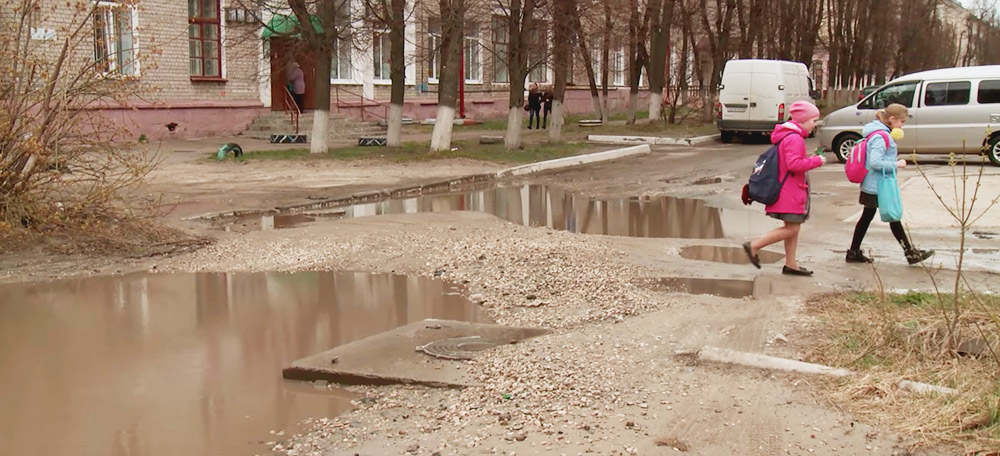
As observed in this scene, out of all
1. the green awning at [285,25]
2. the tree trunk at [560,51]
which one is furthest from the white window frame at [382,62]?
the tree trunk at [560,51]

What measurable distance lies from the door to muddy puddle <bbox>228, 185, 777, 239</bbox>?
23.2 ft

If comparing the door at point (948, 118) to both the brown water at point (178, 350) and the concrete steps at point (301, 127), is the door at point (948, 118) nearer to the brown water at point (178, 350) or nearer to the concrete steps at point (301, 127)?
the brown water at point (178, 350)

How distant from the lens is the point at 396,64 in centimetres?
2208

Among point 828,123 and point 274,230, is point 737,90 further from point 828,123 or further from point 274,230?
point 274,230

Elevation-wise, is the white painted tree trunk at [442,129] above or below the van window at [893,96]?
below

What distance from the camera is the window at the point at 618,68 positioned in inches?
1794

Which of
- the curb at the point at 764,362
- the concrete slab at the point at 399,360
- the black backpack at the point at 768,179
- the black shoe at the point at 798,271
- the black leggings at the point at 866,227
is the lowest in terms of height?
the concrete slab at the point at 399,360

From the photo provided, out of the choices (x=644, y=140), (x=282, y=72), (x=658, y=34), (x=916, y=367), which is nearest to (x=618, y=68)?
→ (x=658, y=34)

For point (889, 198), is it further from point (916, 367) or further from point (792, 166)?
point (916, 367)

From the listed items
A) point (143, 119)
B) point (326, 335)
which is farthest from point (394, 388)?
point (143, 119)

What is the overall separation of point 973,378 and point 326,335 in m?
4.20

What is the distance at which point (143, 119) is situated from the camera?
81.4 ft

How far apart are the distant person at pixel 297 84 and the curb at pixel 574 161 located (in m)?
11.2

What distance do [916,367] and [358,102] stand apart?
28326mm
